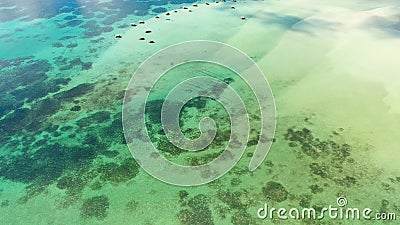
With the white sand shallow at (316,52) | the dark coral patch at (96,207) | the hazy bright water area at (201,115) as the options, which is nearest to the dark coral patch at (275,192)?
the hazy bright water area at (201,115)

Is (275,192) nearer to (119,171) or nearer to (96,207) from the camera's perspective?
(119,171)

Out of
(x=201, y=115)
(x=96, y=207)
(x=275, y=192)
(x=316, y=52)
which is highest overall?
(x=316, y=52)

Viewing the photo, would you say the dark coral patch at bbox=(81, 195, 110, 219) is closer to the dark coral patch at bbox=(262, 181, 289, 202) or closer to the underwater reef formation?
the underwater reef formation

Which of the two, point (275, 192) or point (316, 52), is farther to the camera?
point (316, 52)

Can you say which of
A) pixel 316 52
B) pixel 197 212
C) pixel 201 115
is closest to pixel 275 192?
pixel 197 212

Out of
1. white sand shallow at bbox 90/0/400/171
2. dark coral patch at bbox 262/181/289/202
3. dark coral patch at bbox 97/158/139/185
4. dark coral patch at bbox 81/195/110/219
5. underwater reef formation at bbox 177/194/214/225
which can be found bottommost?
dark coral patch at bbox 262/181/289/202

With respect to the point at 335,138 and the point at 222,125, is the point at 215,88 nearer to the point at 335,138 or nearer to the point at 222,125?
the point at 222,125

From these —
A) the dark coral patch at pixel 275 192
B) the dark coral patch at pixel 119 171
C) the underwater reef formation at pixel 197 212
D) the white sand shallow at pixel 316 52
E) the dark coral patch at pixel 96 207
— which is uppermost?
the white sand shallow at pixel 316 52

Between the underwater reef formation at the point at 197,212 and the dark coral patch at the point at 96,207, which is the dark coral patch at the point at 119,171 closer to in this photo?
the dark coral patch at the point at 96,207

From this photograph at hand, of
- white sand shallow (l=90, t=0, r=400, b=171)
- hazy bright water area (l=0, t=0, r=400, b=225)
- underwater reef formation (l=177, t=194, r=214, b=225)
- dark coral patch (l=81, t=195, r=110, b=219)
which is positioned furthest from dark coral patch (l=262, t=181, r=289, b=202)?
dark coral patch (l=81, t=195, r=110, b=219)
